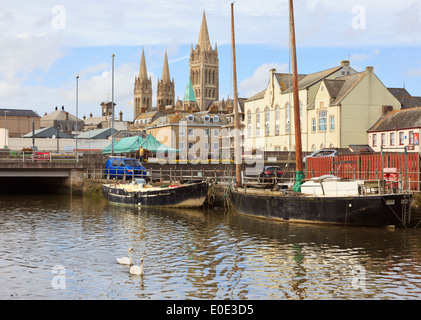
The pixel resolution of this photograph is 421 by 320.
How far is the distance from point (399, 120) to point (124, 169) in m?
31.2

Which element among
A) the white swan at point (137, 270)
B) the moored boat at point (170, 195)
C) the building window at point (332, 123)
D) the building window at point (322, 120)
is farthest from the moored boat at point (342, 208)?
the building window at point (322, 120)

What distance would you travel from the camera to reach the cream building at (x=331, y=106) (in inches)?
2542

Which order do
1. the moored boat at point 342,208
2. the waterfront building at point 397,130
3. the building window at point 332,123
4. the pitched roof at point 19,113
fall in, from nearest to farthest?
the moored boat at point 342,208
the waterfront building at point 397,130
the building window at point 332,123
the pitched roof at point 19,113

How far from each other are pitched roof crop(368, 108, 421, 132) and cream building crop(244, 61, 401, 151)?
179 cm

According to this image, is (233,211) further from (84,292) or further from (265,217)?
(84,292)

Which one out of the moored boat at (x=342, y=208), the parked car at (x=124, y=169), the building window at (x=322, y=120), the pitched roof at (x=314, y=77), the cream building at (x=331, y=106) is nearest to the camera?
the moored boat at (x=342, y=208)

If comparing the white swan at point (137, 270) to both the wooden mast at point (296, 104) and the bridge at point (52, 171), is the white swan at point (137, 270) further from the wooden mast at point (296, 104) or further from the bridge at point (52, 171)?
the bridge at point (52, 171)

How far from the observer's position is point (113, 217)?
3541cm

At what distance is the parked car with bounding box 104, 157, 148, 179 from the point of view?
5112cm

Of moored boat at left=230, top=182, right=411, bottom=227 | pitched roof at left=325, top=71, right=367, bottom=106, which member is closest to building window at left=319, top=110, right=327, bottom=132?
pitched roof at left=325, top=71, right=367, bottom=106

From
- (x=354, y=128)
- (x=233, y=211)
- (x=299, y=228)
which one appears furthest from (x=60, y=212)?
(x=354, y=128)

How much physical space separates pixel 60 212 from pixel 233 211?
1287 centimetres

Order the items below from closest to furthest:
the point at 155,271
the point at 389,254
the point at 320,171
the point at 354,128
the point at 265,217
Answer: the point at 155,271, the point at 389,254, the point at 265,217, the point at 320,171, the point at 354,128

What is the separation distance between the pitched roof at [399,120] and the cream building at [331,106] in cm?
179
